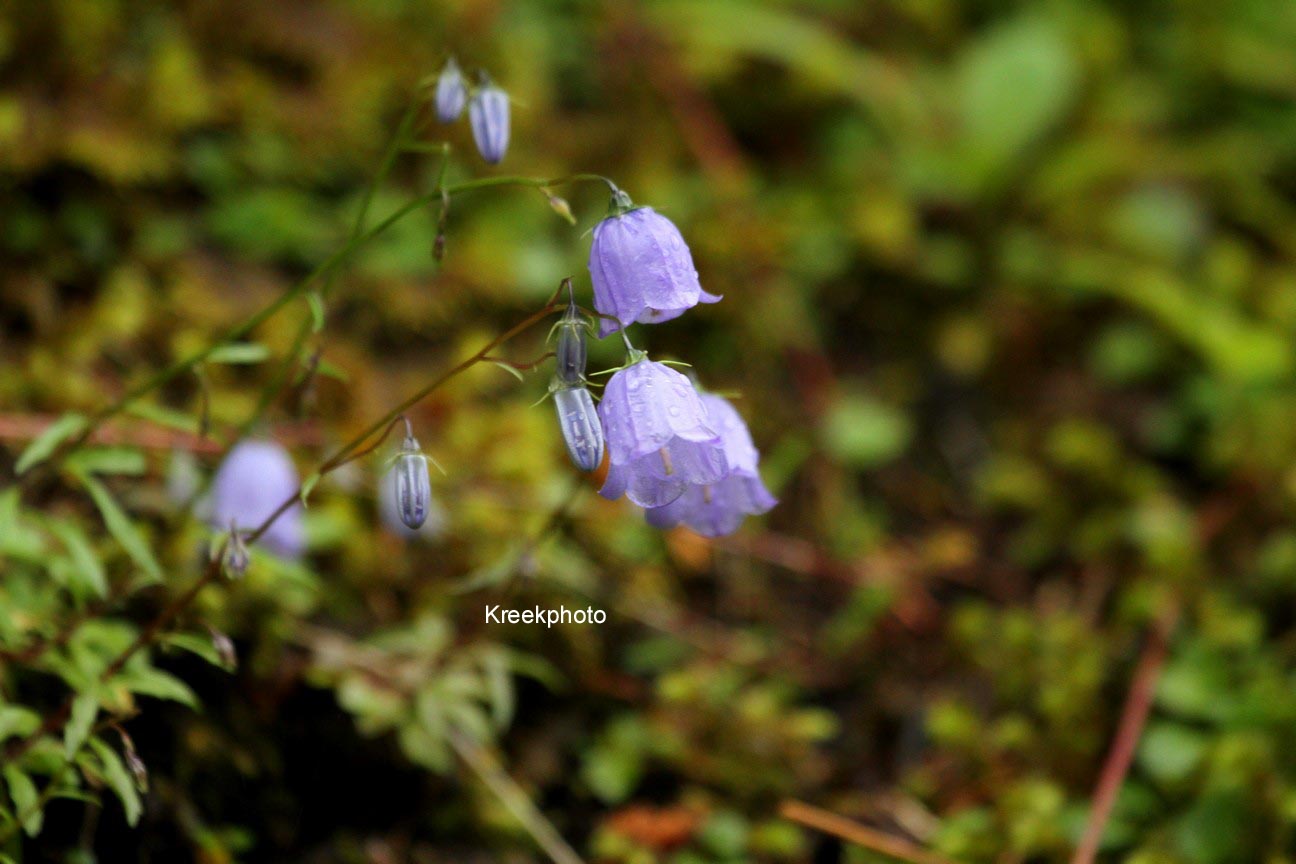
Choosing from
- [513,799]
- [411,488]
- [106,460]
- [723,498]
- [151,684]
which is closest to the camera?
[411,488]

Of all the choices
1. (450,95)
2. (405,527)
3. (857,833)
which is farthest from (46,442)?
(857,833)

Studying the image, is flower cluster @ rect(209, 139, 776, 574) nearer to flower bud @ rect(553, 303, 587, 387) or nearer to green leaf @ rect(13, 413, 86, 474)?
flower bud @ rect(553, 303, 587, 387)

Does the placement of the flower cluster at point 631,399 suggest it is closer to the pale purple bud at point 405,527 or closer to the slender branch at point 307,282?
the slender branch at point 307,282

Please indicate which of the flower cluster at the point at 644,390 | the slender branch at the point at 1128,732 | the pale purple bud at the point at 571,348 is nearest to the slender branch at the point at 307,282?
the flower cluster at the point at 644,390

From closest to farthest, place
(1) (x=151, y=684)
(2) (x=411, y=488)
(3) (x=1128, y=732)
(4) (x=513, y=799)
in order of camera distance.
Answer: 1. (2) (x=411, y=488)
2. (1) (x=151, y=684)
3. (4) (x=513, y=799)
4. (3) (x=1128, y=732)

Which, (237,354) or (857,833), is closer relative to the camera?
(237,354)

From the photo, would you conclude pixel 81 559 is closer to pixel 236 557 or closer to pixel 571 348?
pixel 236 557

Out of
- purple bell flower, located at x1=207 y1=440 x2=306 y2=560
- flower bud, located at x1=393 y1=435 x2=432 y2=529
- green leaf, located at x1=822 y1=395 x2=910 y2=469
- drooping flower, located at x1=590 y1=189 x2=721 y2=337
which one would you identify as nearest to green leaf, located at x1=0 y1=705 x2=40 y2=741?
purple bell flower, located at x1=207 y1=440 x2=306 y2=560

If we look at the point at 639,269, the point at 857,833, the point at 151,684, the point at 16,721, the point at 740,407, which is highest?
the point at 740,407
